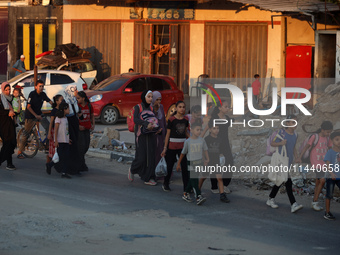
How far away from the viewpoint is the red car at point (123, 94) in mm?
22281

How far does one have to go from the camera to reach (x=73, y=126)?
517 inches

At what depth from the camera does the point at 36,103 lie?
14.8 m

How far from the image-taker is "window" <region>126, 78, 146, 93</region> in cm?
2296

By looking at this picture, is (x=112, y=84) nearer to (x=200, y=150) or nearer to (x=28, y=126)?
(x=28, y=126)

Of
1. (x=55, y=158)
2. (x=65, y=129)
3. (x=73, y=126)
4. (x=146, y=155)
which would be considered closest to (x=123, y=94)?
(x=73, y=126)

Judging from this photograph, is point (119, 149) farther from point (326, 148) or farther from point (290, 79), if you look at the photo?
point (290, 79)

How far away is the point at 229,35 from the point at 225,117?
18.8 meters

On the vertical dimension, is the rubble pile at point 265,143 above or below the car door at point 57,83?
below

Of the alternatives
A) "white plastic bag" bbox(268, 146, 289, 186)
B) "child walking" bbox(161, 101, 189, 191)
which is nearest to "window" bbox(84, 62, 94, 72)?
"child walking" bbox(161, 101, 189, 191)

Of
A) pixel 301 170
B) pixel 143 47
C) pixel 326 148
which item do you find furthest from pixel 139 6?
pixel 326 148

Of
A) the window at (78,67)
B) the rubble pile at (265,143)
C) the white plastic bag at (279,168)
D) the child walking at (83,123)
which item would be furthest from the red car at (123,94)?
the white plastic bag at (279,168)

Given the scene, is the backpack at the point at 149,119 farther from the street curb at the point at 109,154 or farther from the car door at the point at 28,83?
the car door at the point at 28,83

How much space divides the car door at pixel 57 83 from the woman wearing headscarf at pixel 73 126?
991 cm

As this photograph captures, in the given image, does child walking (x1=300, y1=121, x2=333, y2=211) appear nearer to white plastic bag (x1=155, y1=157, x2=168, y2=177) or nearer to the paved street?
the paved street
